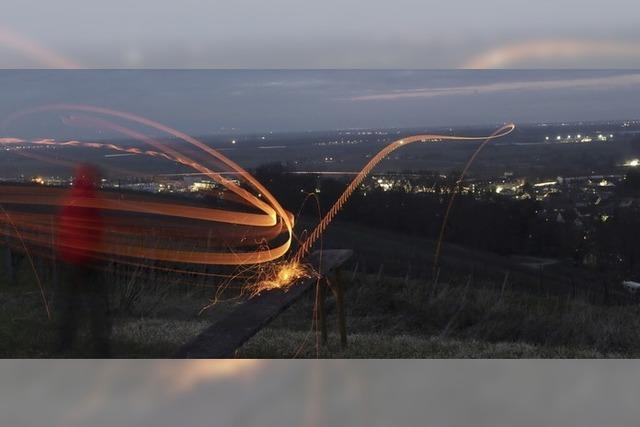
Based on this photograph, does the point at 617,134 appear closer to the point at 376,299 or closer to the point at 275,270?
the point at 376,299

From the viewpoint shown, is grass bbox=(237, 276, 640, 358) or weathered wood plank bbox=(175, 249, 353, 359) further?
grass bbox=(237, 276, 640, 358)

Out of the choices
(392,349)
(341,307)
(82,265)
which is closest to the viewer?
(341,307)

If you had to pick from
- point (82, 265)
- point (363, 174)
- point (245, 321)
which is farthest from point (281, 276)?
Answer: point (82, 265)

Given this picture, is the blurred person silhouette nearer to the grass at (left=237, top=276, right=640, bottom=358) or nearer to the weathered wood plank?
the weathered wood plank

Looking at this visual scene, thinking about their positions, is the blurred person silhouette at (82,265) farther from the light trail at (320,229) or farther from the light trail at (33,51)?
the light trail at (320,229)

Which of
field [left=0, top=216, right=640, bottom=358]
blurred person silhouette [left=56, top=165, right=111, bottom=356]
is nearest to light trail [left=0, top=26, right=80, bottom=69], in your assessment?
blurred person silhouette [left=56, top=165, right=111, bottom=356]

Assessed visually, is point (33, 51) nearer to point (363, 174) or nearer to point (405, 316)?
point (363, 174)

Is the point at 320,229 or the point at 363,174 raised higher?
the point at 363,174
